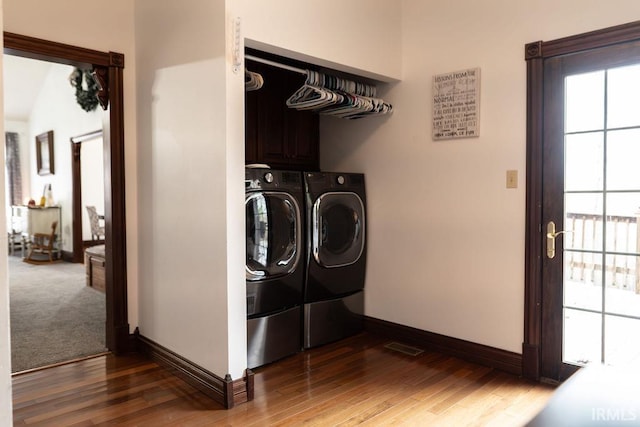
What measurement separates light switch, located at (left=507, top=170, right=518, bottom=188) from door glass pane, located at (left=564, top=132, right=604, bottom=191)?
0.89 ft

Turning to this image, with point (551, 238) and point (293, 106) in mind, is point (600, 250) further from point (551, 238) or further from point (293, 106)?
point (293, 106)

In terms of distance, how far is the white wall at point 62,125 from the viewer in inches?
286

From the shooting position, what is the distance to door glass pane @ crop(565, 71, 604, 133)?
2.57m

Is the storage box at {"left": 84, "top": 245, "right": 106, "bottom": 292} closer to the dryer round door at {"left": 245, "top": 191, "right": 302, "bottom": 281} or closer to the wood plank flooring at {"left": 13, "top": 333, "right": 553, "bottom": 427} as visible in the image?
the wood plank flooring at {"left": 13, "top": 333, "right": 553, "bottom": 427}

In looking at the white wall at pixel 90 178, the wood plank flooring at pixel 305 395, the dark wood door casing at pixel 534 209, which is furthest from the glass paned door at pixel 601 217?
the white wall at pixel 90 178

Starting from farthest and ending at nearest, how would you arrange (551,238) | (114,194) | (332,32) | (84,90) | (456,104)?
(84,90) → (114,194) → (456,104) → (332,32) → (551,238)

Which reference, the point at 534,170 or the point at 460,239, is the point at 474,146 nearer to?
the point at 534,170

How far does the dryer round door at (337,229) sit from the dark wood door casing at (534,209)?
1.26 meters


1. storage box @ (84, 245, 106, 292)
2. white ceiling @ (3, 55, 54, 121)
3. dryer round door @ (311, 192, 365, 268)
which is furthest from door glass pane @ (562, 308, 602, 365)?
white ceiling @ (3, 55, 54, 121)

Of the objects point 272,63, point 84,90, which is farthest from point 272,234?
point 84,90

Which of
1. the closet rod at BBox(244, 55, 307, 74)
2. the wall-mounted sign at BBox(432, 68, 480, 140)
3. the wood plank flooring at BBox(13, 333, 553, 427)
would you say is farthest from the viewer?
the wall-mounted sign at BBox(432, 68, 480, 140)

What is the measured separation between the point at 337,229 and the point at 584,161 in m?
1.67

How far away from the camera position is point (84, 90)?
649cm

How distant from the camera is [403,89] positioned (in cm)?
343
